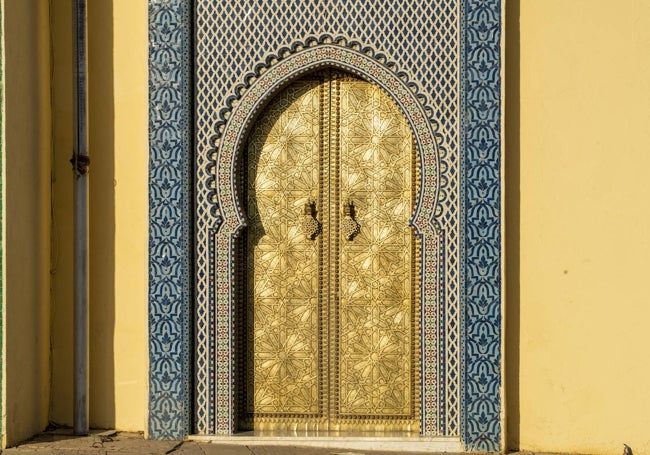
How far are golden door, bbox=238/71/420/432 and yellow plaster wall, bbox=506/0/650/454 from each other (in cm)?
72

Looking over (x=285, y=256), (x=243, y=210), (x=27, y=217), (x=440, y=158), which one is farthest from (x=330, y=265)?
(x=27, y=217)

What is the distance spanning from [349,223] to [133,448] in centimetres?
191

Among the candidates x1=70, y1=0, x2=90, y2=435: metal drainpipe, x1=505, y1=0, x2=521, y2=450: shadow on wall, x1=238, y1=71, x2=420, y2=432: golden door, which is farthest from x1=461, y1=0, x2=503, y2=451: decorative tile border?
x1=70, y1=0, x2=90, y2=435: metal drainpipe

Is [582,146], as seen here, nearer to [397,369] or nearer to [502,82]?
[502,82]

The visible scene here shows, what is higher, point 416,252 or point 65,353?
point 416,252

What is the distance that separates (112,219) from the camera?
20.5ft

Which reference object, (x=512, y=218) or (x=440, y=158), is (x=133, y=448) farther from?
(x=512, y=218)

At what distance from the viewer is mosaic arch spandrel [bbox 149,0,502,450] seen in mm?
5895

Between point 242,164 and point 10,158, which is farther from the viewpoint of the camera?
point 242,164

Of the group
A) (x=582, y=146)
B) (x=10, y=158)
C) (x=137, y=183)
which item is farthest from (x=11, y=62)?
(x=582, y=146)

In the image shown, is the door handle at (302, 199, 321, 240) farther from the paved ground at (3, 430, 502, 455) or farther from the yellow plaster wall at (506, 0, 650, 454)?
the paved ground at (3, 430, 502, 455)

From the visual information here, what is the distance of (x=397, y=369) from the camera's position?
6188 mm

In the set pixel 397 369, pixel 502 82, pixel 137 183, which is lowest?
pixel 397 369

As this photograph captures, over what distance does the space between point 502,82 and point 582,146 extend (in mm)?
624
